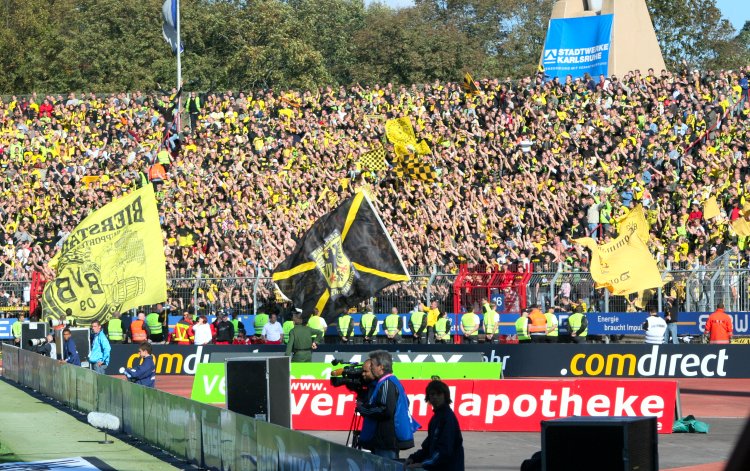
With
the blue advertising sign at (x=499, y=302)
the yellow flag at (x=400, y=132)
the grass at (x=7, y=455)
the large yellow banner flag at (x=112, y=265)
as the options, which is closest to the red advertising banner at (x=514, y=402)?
the grass at (x=7, y=455)

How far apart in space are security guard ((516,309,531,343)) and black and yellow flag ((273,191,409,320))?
325 centimetres

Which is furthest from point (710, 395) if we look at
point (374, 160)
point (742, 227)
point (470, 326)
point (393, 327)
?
point (374, 160)

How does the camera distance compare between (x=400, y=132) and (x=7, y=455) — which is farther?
(x=400, y=132)

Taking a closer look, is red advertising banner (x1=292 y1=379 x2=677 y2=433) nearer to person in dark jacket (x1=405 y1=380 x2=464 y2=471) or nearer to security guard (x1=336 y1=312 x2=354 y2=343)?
person in dark jacket (x1=405 y1=380 x2=464 y2=471)

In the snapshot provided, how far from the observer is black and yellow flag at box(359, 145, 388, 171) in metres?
41.7

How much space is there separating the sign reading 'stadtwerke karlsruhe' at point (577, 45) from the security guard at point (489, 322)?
17240 mm

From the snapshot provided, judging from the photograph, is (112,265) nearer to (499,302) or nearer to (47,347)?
(47,347)

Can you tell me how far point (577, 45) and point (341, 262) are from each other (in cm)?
2143

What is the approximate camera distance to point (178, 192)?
42938mm

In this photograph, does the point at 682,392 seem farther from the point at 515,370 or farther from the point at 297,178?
the point at 297,178

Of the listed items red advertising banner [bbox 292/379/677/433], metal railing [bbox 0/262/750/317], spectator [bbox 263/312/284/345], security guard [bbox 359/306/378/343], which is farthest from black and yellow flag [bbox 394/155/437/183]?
red advertising banner [bbox 292/379/677/433]

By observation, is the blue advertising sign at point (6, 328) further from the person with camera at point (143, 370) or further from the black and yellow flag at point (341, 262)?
the person with camera at point (143, 370)

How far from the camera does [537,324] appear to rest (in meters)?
30.2

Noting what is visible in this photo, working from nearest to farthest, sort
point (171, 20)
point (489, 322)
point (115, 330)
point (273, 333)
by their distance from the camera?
point (273, 333), point (489, 322), point (115, 330), point (171, 20)
